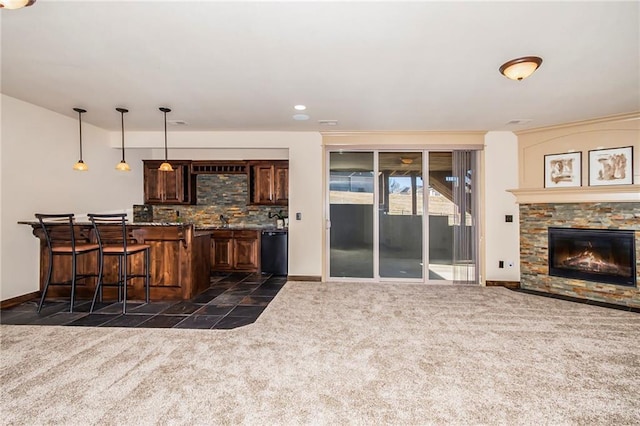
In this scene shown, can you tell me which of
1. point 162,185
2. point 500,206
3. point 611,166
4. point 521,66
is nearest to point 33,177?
point 162,185

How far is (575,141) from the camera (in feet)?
14.5

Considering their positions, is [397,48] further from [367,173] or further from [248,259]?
[248,259]

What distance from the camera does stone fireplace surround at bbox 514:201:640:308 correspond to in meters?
4.07

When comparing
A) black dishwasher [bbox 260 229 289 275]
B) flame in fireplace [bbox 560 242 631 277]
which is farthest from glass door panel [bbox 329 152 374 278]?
flame in fireplace [bbox 560 242 631 277]

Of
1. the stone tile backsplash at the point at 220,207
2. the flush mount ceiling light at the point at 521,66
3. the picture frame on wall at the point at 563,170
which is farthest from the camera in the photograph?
the stone tile backsplash at the point at 220,207

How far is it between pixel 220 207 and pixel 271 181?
1.30 metres

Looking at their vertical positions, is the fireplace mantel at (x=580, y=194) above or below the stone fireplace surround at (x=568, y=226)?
above

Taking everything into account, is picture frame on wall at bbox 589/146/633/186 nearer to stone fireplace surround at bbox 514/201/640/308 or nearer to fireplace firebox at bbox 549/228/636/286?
stone fireplace surround at bbox 514/201/640/308

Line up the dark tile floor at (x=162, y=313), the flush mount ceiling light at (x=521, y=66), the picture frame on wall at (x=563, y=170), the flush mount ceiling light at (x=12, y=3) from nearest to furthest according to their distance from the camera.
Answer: the flush mount ceiling light at (x=12, y=3) < the flush mount ceiling light at (x=521, y=66) < the dark tile floor at (x=162, y=313) < the picture frame on wall at (x=563, y=170)

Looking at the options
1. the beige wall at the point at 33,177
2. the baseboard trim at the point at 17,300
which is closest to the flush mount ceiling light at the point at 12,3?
the beige wall at the point at 33,177

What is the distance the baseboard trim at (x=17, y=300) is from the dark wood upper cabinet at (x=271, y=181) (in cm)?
348

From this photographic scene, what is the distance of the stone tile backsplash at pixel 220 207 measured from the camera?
6398 millimetres

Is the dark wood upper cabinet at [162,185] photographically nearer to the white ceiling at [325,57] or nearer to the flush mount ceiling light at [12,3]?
the white ceiling at [325,57]

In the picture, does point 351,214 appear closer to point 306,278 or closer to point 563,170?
point 306,278
